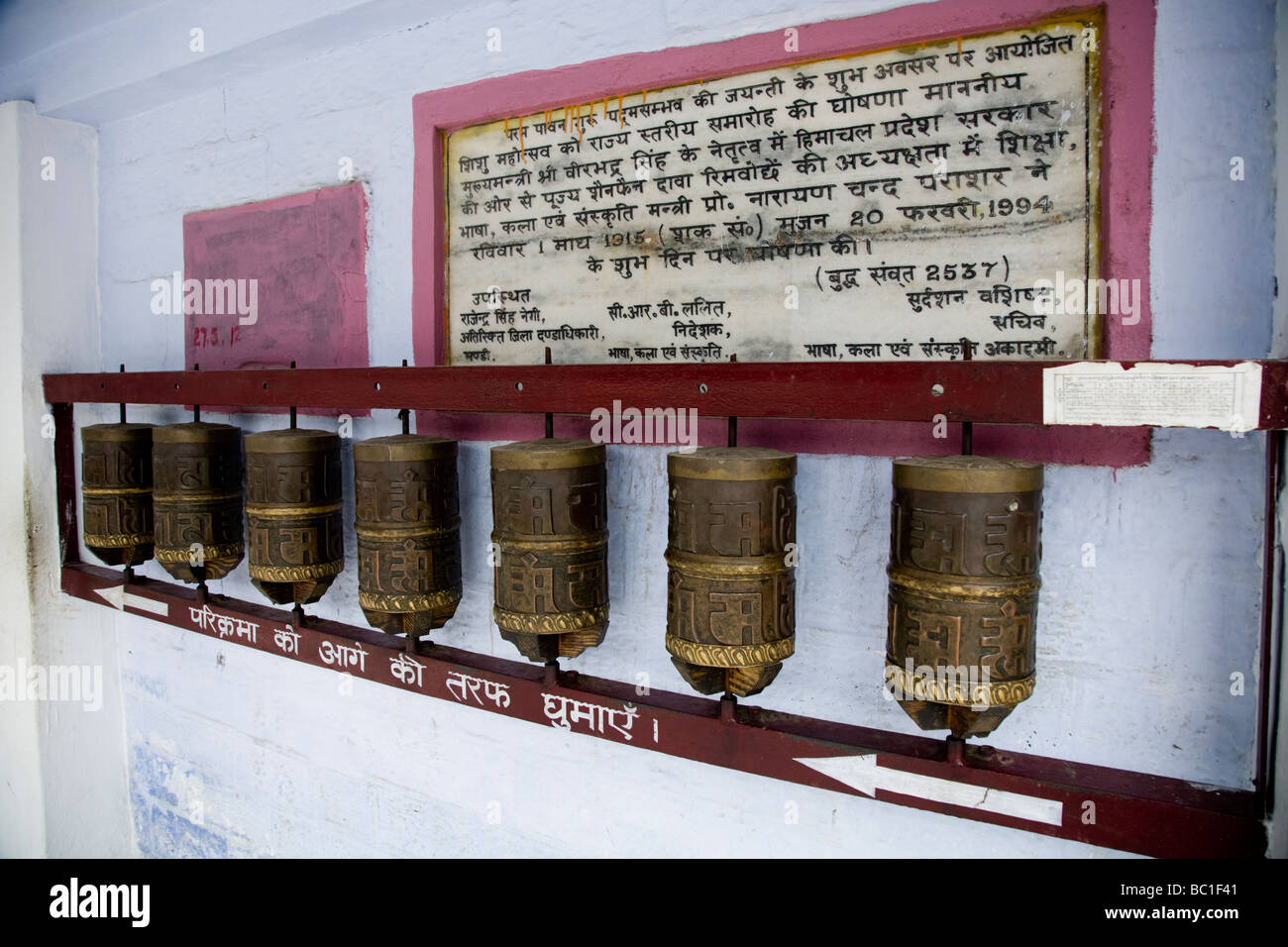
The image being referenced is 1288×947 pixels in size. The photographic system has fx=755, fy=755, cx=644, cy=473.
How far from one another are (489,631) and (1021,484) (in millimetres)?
1020

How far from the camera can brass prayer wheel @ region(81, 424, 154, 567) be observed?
1.70 metres

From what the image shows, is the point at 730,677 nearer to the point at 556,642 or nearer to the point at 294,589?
the point at 556,642

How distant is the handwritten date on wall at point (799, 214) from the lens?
1.04 meters

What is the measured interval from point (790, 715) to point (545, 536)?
471 millimetres

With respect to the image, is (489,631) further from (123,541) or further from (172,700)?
(172,700)

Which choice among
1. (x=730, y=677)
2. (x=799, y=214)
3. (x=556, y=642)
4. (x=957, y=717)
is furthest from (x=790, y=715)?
(x=799, y=214)

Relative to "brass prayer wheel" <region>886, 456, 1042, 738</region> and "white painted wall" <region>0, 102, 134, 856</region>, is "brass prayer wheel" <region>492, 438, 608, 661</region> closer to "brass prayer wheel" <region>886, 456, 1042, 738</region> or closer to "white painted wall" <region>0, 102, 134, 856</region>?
"brass prayer wheel" <region>886, 456, 1042, 738</region>

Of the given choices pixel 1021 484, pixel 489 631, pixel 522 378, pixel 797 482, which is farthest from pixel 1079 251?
pixel 489 631

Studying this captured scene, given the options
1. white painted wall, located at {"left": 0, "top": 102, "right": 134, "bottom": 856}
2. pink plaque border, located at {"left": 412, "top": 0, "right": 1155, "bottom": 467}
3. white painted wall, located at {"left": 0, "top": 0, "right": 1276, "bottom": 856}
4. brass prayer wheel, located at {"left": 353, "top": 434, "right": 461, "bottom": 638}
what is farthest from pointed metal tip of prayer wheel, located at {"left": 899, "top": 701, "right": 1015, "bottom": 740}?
white painted wall, located at {"left": 0, "top": 102, "right": 134, "bottom": 856}

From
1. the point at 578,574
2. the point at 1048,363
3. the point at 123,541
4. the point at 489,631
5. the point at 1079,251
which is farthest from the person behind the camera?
the point at 123,541

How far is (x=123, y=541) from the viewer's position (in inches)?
67.0

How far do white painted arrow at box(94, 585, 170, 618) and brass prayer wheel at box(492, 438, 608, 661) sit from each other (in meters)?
1.02

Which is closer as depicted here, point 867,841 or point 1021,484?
point 1021,484

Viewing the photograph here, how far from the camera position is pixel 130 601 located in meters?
1.79
